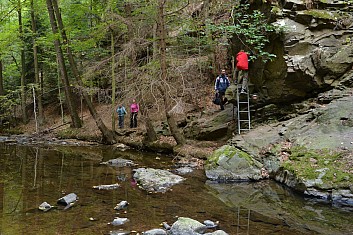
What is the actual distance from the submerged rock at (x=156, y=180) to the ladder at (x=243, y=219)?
231cm

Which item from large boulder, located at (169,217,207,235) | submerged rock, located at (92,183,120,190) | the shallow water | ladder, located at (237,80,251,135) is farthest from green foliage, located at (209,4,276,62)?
large boulder, located at (169,217,207,235)

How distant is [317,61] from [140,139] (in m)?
9.13

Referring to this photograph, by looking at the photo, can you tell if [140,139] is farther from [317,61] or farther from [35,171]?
[317,61]

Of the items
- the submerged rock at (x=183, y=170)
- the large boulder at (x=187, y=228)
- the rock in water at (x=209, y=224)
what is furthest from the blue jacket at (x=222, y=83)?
the large boulder at (x=187, y=228)

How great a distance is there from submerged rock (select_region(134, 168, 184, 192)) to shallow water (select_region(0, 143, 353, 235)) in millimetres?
251

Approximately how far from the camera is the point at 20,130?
27.1 metres

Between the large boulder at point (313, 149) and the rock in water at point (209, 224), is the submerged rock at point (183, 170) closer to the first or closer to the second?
the large boulder at point (313, 149)

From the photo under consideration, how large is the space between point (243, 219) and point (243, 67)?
7.60 m

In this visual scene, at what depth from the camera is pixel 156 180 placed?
9.34 meters

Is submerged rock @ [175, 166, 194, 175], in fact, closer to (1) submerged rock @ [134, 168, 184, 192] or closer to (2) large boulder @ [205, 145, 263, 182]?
(2) large boulder @ [205, 145, 263, 182]

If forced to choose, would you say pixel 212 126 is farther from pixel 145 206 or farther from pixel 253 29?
pixel 145 206

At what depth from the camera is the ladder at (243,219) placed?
6.02 m

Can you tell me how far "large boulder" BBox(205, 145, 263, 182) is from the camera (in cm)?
1003

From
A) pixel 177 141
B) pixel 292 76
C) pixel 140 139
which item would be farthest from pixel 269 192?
pixel 140 139
